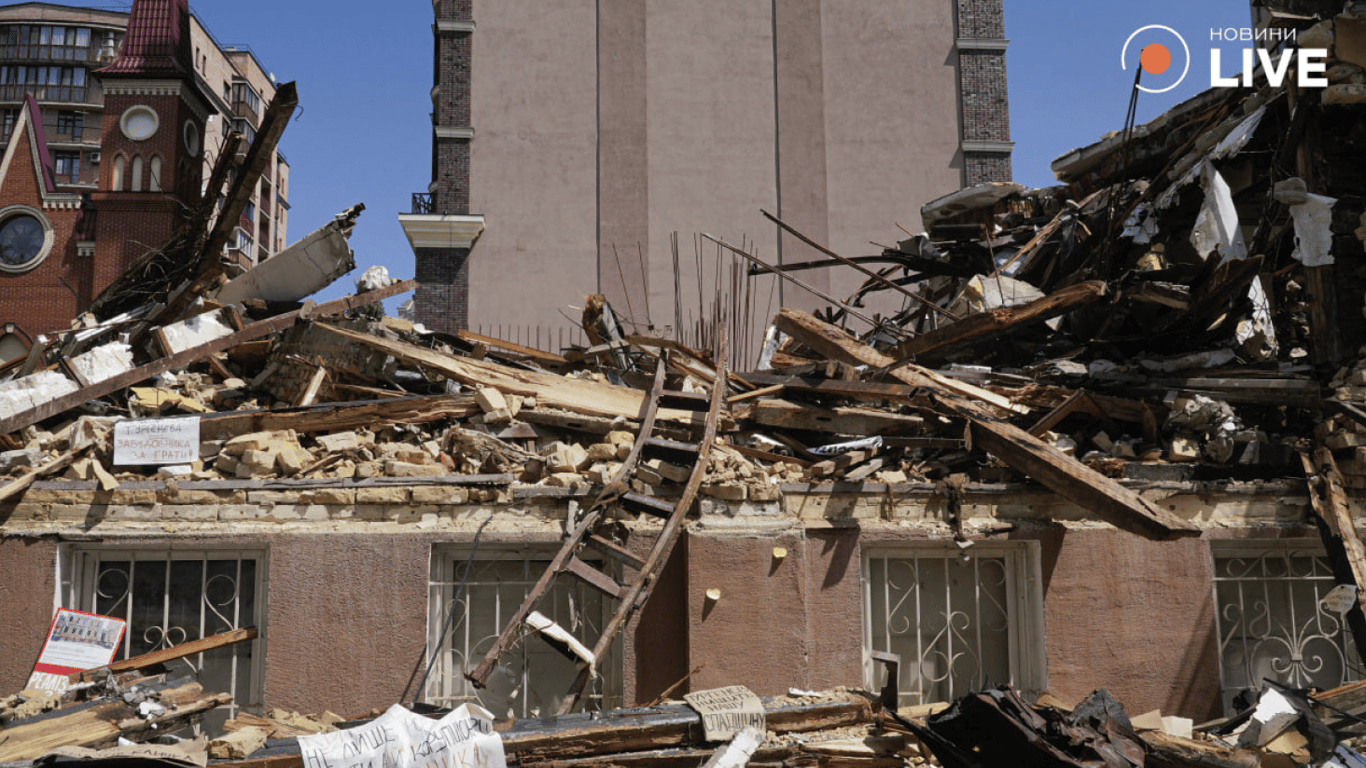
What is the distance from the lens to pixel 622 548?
6902 millimetres

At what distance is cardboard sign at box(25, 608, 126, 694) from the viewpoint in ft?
21.4

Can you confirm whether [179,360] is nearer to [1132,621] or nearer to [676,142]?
[1132,621]

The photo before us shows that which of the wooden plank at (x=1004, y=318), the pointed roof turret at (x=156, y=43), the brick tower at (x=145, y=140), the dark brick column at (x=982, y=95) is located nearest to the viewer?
the wooden plank at (x=1004, y=318)

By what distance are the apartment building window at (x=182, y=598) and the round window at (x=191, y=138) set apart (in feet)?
88.8

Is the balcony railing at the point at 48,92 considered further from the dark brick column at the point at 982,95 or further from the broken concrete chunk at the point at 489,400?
the broken concrete chunk at the point at 489,400

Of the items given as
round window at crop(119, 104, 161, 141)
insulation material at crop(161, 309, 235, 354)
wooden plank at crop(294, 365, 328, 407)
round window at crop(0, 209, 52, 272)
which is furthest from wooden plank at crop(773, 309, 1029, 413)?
round window at crop(0, 209, 52, 272)

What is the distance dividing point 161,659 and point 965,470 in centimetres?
560

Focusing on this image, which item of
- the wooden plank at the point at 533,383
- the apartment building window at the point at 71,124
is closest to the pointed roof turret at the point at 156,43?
the wooden plank at the point at 533,383

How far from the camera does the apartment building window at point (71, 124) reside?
64.6 meters

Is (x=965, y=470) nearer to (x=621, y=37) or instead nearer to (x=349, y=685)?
(x=349, y=685)

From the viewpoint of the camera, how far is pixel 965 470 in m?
7.78

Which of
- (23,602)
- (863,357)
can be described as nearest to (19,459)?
(23,602)

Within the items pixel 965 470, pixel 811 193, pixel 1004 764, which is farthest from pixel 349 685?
pixel 811 193

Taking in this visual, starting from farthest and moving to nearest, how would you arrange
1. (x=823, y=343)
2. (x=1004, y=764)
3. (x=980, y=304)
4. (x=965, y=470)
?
(x=980, y=304)
(x=823, y=343)
(x=965, y=470)
(x=1004, y=764)
